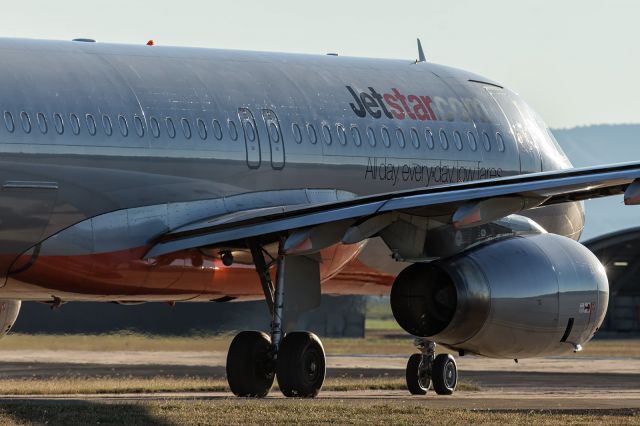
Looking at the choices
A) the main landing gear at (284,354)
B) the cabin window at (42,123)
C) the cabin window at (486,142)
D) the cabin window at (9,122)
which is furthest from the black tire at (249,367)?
the cabin window at (486,142)

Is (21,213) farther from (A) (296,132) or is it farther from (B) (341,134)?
(B) (341,134)

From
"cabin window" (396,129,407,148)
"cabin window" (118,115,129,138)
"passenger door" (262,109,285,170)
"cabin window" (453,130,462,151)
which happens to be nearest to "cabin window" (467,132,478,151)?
"cabin window" (453,130,462,151)

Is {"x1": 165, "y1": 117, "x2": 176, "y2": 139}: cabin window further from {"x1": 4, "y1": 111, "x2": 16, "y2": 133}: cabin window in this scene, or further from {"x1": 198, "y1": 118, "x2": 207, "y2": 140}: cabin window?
{"x1": 4, "y1": 111, "x2": 16, "y2": 133}: cabin window

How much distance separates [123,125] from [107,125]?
10.8 inches

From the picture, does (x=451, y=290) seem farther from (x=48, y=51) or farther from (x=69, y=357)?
(x=69, y=357)

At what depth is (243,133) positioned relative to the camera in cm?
2520

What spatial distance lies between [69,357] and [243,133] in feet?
68.0

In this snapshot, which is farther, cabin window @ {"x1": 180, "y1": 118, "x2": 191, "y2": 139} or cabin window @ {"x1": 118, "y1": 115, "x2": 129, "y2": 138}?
cabin window @ {"x1": 180, "y1": 118, "x2": 191, "y2": 139}

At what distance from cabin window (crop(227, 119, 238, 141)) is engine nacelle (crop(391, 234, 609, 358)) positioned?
11.1 feet

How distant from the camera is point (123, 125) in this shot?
931 inches

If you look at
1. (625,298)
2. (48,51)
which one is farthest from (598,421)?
(625,298)

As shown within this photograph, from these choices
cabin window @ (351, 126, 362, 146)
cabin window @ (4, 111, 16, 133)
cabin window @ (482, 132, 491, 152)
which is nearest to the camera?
cabin window @ (4, 111, 16, 133)

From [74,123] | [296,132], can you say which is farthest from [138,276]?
[296,132]

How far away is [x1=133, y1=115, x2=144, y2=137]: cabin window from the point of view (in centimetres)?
2380
